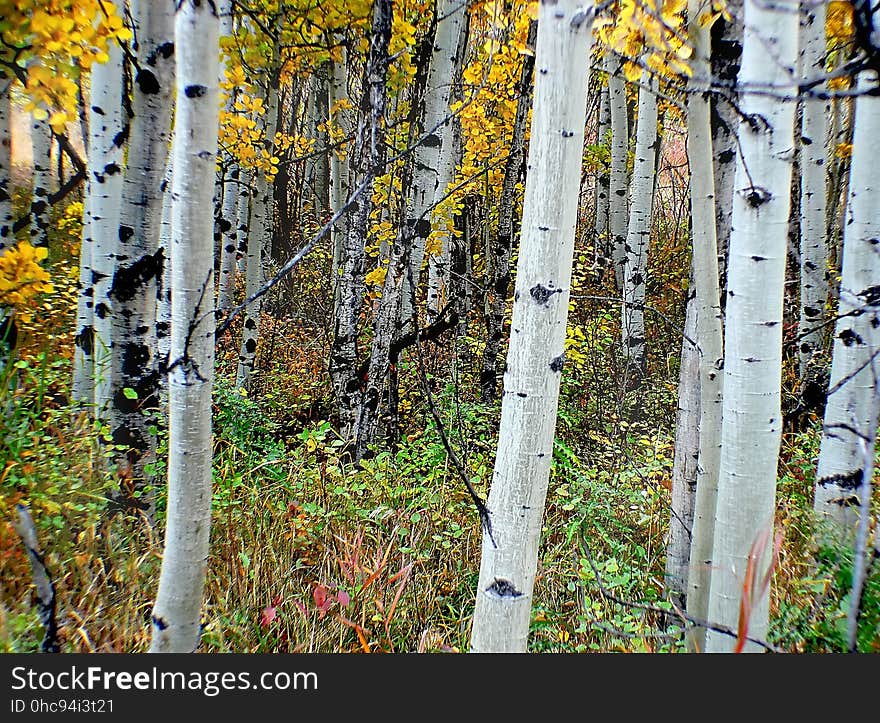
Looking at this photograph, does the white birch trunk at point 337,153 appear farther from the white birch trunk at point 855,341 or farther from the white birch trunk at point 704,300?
the white birch trunk at point 855,341

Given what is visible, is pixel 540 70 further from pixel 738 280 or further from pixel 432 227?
pixel 432 227

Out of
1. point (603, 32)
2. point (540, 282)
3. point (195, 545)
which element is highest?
point (603, 32)

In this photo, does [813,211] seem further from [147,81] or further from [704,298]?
[147,81]

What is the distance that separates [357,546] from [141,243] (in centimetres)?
211

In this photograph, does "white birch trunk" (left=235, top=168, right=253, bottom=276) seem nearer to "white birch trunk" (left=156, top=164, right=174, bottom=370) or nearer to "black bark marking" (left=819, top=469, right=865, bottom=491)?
"white birch trunk" (left=156, top=164, right=174, bottom=370)

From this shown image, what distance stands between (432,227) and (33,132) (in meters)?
5.53

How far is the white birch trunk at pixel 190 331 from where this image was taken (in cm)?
180

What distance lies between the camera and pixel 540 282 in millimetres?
1648

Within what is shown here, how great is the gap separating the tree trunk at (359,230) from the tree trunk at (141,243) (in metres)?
1.39

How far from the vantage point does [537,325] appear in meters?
1.66

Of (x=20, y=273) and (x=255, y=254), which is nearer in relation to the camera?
(x=20, y=273)

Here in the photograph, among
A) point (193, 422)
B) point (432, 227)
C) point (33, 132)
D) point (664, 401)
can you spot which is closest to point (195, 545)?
point (193, 422)

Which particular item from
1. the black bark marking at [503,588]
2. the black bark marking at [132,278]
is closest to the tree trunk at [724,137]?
the black bark marking at [503,588]

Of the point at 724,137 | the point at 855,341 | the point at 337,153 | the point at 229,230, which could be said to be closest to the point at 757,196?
the point at 724,137
